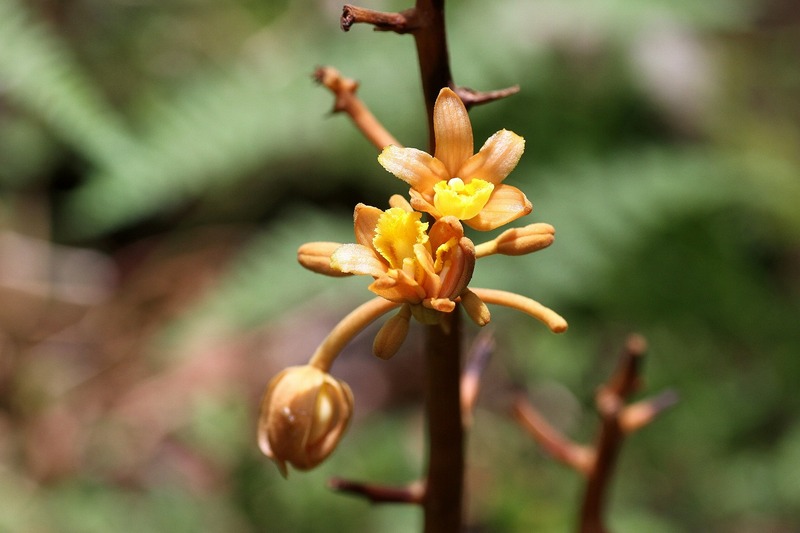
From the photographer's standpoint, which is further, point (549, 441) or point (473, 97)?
point (549, 441)

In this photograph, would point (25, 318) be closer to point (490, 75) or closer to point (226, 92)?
point (226, 92)

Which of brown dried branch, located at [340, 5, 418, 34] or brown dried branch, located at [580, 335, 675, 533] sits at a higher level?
brown dried branch, located at [340, 5, 418, 34]

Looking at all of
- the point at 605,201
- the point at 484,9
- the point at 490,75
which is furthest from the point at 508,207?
the point at 484,9

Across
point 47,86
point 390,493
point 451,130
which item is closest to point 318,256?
point 451,130

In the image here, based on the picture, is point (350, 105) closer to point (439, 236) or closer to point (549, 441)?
point (439, 236)

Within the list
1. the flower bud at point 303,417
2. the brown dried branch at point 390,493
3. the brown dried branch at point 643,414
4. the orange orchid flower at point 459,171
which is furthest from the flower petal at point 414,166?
the brown dried branch at point 643,414

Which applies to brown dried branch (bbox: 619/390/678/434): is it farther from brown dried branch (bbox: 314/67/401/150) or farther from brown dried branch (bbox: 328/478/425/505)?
brown dried branch (bbox: 314/67/401/150)

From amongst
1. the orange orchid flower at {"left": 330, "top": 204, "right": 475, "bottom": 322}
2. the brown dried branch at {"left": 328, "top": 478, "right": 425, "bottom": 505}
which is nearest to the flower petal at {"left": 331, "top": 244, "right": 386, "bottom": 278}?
the orange orchid flower at {"left": 330, "top": 204, "right": 475, "bottom": 322}
